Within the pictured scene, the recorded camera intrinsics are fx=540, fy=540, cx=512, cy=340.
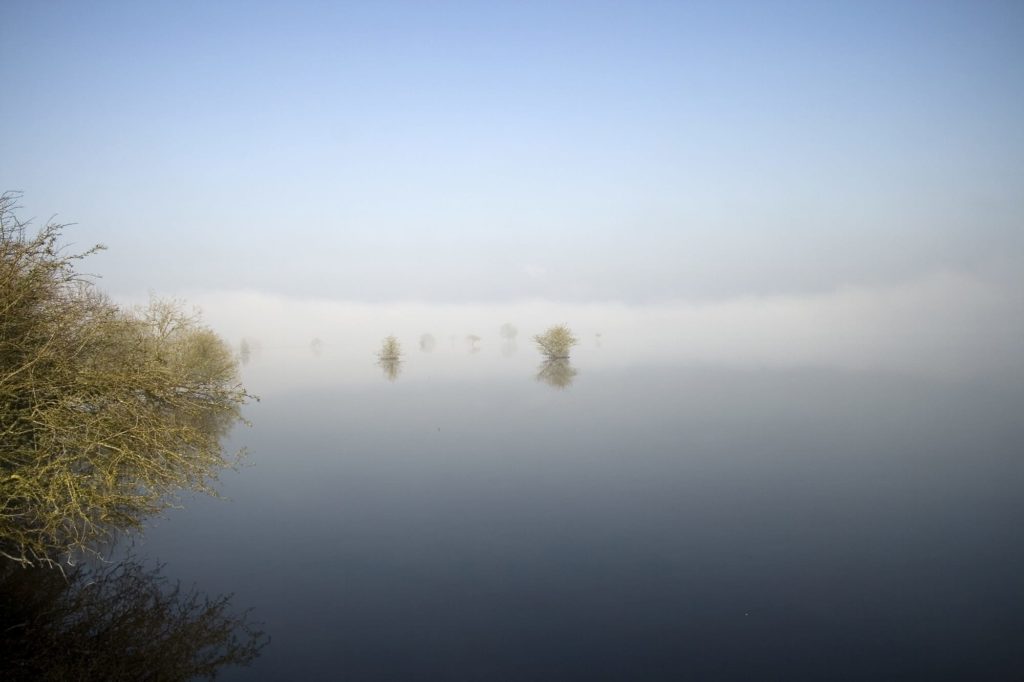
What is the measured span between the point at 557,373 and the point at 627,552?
55.9 m

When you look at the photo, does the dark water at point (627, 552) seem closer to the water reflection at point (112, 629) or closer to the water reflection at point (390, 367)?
the water reflection at point (112, 629)

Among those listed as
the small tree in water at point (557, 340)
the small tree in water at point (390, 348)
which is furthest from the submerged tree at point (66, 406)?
the small tree in water at point (390, 348)

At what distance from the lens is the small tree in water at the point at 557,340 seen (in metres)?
84.5

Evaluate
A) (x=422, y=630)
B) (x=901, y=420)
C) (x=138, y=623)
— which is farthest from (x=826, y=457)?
(x=138, y=623)

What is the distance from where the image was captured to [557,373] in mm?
71750

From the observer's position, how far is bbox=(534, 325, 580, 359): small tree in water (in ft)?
277

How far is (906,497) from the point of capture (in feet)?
68.3

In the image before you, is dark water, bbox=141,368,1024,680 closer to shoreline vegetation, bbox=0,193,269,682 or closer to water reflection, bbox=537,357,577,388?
shoreline vegetation, bbox=0,193,269,682

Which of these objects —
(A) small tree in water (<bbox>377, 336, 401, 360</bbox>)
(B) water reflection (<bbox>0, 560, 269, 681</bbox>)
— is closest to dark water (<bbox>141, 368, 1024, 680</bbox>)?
(B) water reflection (<bbox>0, 560, 269, 681</bbox>)

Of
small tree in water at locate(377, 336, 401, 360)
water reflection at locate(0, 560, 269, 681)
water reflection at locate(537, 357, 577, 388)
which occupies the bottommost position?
water reflection at locate(0, 560, 269, 681)

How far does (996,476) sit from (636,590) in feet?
67.2

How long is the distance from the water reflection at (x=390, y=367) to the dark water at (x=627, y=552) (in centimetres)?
4149

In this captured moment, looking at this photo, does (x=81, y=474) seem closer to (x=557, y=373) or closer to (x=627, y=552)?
(x=627, y=552)

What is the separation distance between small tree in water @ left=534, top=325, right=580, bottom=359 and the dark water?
164ft
